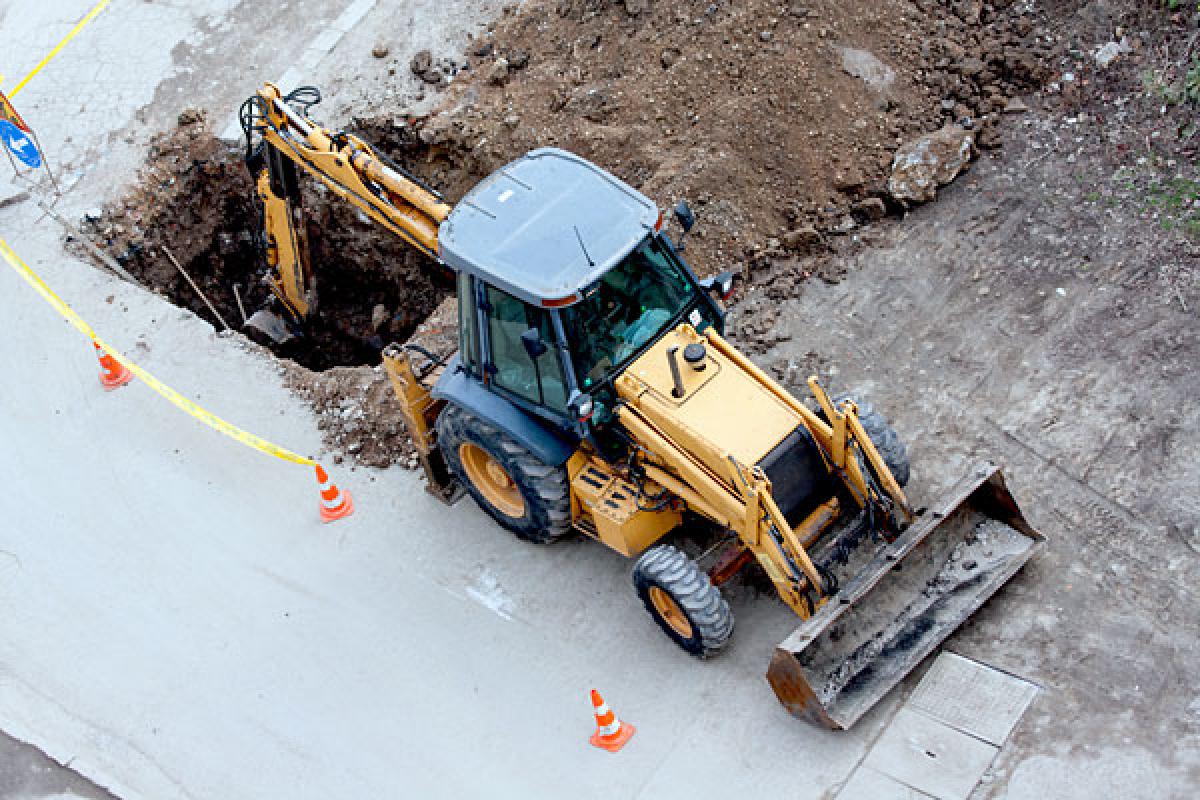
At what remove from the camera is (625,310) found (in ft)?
29.4

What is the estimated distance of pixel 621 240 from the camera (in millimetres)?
8617

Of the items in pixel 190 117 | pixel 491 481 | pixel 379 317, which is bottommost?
pixel 491 481

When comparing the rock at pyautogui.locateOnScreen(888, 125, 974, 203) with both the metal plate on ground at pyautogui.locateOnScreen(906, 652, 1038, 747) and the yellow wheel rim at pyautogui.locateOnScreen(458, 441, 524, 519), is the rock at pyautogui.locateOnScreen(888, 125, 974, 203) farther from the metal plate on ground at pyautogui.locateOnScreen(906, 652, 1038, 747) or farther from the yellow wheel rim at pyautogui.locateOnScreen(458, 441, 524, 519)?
the metal plate on ground at pyautogui.locateOnScreen(906, 652, 1038, 747)

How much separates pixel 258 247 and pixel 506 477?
14.3 feet

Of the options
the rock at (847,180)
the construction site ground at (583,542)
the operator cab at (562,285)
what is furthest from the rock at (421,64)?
the operator cab at (562,285)

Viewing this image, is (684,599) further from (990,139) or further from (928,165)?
(990,139)

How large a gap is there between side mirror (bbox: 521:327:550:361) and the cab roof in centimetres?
21

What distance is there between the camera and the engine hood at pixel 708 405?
853 cm

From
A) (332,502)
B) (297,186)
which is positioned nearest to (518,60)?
(297,186)

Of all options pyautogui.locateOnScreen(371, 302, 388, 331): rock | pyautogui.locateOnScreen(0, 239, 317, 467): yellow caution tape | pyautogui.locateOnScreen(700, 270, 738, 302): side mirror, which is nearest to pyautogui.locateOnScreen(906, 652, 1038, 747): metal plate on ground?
pyautogui.locateOnScreen(700, 270, 738, 302): side mirror

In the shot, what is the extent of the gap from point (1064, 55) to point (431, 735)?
28.1 feet

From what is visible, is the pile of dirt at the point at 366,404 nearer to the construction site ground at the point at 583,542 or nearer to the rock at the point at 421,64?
the construction site ground at the point at 583,542

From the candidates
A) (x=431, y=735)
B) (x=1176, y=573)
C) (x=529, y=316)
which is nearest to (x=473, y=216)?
(x=529, y=316)

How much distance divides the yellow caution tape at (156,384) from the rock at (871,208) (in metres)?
5.44
